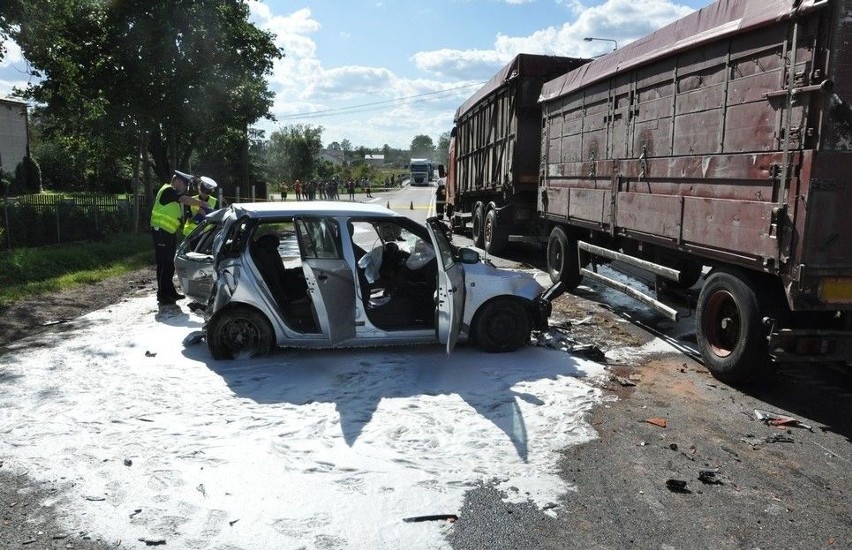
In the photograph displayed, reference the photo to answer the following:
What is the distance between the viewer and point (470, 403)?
5.24 meters

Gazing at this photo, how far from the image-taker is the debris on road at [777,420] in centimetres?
493

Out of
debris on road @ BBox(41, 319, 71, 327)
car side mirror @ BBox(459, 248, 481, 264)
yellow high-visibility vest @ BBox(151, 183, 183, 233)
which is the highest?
yellow high-visibility vest @ BBox(151, 183, 183, 233)

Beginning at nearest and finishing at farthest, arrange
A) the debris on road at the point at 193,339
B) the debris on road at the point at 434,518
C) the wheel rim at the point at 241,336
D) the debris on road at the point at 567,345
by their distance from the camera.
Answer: the debris on road at the point at 434,518 → the wheel rim at the point at 241,336 → the debris on road at the point at 567,345 → the debris on road at the point at 193,339

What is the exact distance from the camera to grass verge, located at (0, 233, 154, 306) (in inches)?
418

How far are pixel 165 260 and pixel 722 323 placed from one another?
22.5ft

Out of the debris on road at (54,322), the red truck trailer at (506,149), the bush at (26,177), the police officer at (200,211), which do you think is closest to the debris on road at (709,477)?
the debris on road at (54,322)

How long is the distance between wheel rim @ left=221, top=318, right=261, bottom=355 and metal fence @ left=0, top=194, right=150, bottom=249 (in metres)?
10.3

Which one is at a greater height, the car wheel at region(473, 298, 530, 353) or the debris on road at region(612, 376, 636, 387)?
the car wheel at region(473, 298, 530, 353)

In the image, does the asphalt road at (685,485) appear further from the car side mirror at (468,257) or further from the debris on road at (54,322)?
the debris on road at (54,322)

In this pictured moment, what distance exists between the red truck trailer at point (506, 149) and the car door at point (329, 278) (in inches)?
271

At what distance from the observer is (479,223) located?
51.4ft

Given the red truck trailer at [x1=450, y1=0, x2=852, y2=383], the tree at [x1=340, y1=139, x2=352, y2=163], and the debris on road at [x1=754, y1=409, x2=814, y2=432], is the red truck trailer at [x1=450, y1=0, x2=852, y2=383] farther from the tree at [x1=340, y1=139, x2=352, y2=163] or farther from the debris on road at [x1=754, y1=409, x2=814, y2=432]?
the tree at [x1=340, y1=139, x2=352, y2=163]

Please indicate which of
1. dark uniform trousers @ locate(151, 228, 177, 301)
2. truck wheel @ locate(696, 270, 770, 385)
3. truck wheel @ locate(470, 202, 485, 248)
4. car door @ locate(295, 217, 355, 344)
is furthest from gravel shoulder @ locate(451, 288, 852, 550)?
truck wheel @ locate(470, 202, 485, 248)

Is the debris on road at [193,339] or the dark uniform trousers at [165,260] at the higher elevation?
the dark uniform trousers at [165,260]
